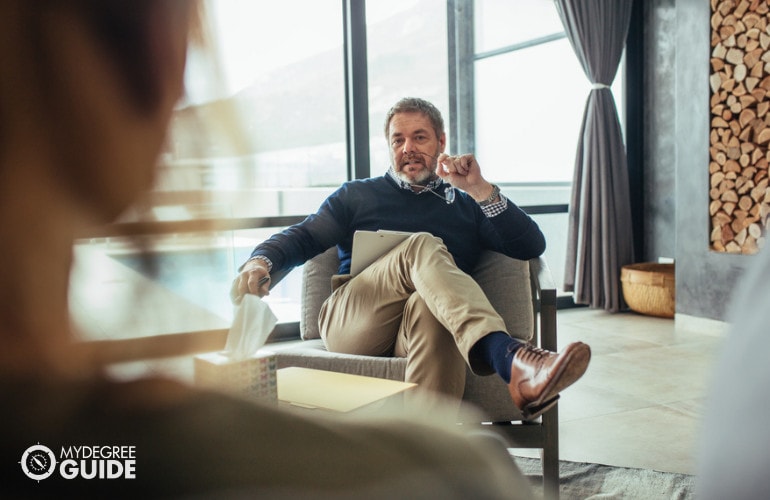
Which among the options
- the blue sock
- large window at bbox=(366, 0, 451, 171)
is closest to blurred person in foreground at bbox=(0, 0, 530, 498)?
the blue sock

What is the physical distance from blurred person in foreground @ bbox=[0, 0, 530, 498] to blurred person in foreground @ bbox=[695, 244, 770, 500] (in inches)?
7.5

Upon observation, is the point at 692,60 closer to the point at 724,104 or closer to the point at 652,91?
the point at 724,104

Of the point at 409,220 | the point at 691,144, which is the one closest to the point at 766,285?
the point at 409,220

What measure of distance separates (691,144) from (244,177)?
4.42 metres

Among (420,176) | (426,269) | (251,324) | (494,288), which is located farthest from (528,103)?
(251,324)

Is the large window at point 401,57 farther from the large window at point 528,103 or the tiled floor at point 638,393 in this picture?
the tiled floor at point 638,393

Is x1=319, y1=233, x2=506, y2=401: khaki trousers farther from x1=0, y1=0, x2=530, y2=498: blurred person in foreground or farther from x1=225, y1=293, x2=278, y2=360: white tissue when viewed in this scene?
x1=0, y1=0, x2=530, y2=498: blurred person in foreground

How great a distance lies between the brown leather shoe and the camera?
5.87 feet

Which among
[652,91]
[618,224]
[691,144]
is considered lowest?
[618,224]

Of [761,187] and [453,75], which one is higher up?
[453,75]

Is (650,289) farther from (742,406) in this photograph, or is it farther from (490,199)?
(742,406)

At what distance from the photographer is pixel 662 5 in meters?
4.90

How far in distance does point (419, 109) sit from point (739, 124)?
2180 mm

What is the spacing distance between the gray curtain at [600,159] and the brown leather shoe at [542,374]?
3.08 m
